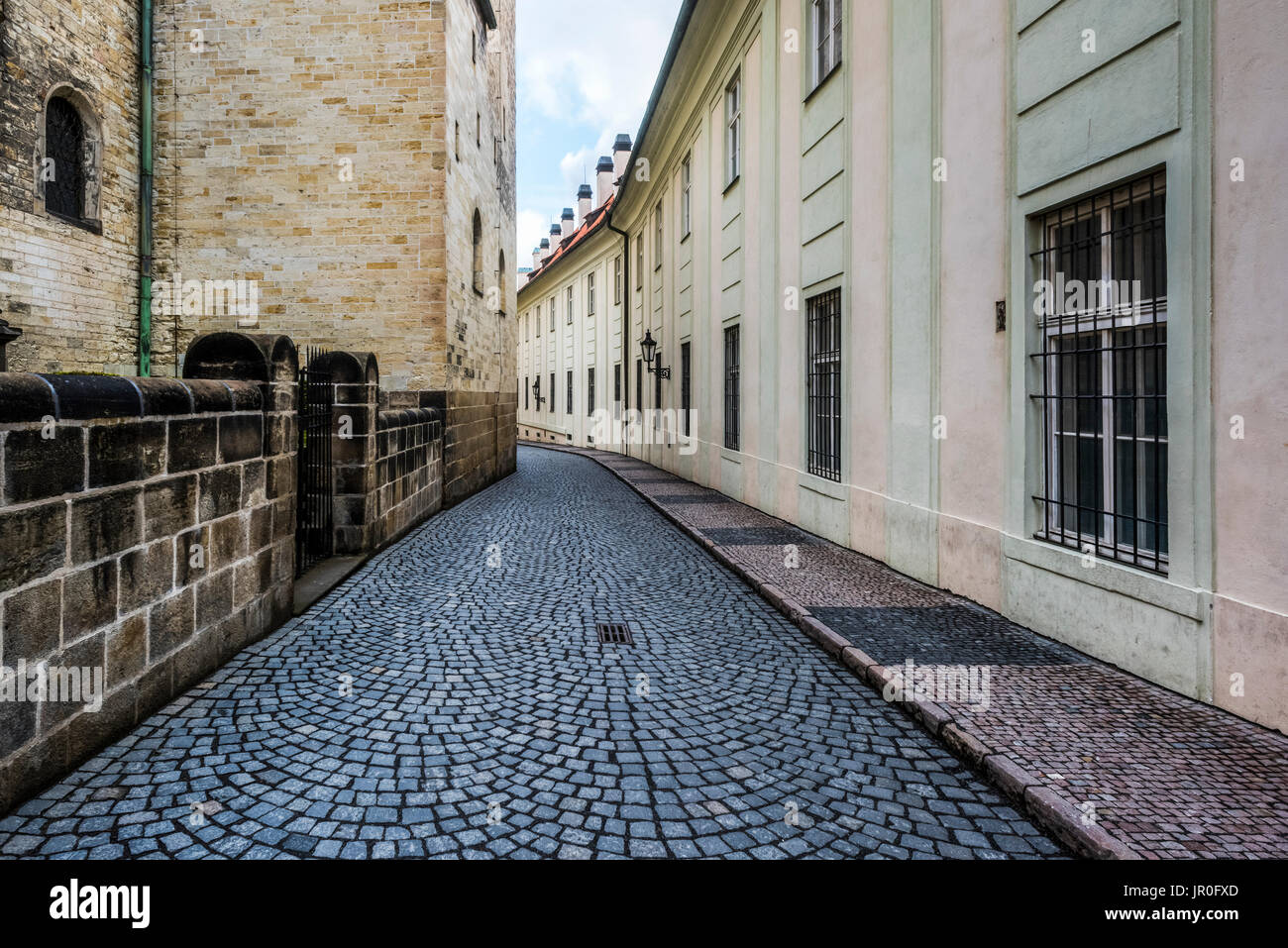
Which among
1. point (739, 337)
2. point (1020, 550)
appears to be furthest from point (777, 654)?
point (739, 337)

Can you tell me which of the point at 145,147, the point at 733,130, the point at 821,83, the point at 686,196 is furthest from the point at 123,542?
the point at 686,196

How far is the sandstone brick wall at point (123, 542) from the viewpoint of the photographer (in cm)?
302

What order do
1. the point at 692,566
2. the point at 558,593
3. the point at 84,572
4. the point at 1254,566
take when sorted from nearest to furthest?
1. the point at 84,572
2. the point at 1254,566
3. the point at 558,593
4. the point at 692,566

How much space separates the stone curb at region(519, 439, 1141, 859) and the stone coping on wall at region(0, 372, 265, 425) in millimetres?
3920

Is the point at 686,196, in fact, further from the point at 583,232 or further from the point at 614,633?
the point at 583,232

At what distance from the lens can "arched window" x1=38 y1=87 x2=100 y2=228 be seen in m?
12.4

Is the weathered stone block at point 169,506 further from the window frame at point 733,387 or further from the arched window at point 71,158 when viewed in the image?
the arched window at point 71,158

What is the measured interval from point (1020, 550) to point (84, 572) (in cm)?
536

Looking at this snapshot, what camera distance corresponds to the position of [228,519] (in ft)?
15.7

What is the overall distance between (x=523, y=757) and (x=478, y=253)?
1368 cm

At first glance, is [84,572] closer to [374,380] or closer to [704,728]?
[704,728]

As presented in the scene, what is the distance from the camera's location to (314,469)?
25.7ft

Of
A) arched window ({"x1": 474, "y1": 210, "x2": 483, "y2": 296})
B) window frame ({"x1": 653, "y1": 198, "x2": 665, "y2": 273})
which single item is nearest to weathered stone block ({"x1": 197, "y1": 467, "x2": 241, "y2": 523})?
arched window ({"x1": 474, "y1": 210, "x2": 483, "y2": 296})

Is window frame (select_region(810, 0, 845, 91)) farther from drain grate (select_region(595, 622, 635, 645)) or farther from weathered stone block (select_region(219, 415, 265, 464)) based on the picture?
weathered stone block (select_region(219, 415, 265, 464))
